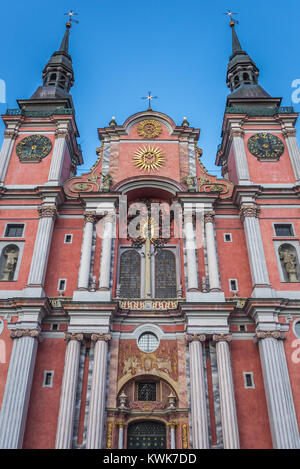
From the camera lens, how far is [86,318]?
18172 mm

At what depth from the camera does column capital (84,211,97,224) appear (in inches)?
840

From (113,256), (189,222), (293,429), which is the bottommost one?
(293,429)

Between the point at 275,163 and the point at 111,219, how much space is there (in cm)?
910

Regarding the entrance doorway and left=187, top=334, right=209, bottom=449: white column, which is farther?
the entrance doorway

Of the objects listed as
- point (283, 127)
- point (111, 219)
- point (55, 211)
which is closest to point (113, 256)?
point (111, 219)

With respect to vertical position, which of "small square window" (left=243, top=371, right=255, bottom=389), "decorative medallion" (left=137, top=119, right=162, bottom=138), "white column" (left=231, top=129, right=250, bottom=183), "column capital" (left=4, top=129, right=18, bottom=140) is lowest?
"small square window" (left=243, top=371, right=255, bottom=389)

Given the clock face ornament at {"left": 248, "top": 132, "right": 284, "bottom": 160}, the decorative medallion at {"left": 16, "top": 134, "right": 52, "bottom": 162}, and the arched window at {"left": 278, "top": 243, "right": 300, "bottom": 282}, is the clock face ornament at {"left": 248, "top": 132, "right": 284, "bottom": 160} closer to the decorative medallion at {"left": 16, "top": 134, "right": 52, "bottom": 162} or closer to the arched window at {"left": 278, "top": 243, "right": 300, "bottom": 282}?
the arched window at {"left": 278, "top": 243, "right": 300, "bottom": 282}

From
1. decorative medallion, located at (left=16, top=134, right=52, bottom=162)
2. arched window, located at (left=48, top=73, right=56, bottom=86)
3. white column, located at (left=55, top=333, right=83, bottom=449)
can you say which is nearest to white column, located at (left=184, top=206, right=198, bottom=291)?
white column, located at (left=55, top=333, right=83, bottom=449)

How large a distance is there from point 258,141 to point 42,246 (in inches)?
498

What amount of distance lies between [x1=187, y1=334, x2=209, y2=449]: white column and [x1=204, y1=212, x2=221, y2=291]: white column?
263cm

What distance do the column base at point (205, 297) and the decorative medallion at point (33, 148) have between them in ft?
36.0

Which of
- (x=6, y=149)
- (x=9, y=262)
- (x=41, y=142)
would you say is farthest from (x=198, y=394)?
(x=6, y=149)

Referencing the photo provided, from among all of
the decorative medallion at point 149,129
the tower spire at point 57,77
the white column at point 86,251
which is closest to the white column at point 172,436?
the white column at point 86,251
